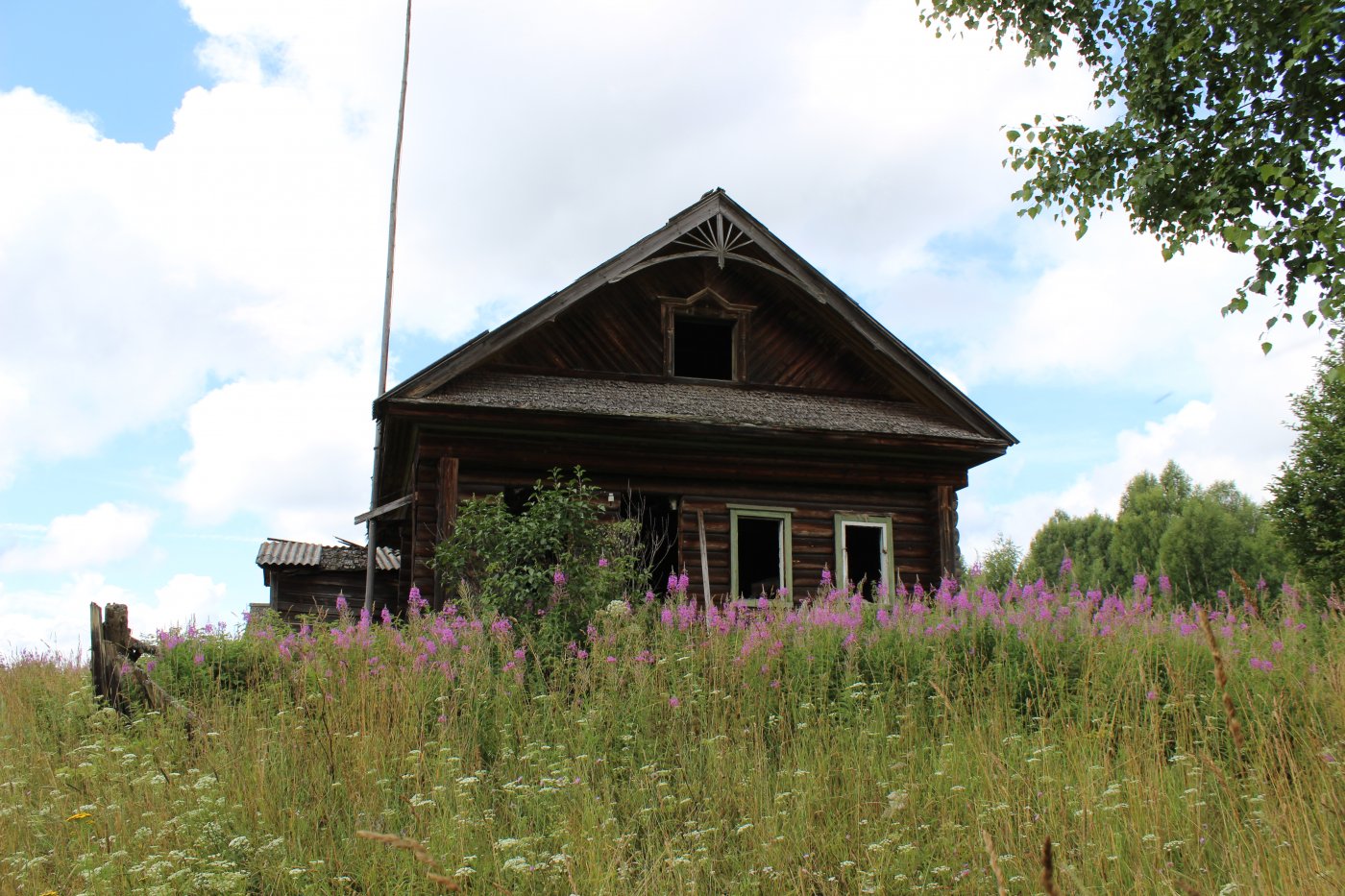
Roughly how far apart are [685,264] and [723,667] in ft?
32.0

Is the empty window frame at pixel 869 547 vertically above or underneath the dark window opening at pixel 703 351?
underneath

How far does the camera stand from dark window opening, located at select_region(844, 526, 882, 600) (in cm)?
1614

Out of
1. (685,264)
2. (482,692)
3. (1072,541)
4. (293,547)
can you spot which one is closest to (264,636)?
(482,692)


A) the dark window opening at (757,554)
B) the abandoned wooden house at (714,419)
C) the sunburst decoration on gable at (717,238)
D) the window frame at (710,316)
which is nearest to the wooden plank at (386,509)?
the abandoned wooden house at (714,419)

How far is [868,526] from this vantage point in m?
15.8

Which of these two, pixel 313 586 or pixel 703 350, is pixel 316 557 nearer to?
pixel 313 586

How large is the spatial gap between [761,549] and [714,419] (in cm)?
882

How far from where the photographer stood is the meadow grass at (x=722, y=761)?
16.7 ft

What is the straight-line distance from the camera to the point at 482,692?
7367 mm

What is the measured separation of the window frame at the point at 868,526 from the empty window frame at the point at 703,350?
3.38m

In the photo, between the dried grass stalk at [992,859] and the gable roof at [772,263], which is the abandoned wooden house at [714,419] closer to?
the gable roof at [772,263]

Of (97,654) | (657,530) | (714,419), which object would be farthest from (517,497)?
(97,654)

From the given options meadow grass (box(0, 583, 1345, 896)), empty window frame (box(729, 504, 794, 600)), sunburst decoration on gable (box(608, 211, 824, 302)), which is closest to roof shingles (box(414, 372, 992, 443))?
empty window frame (box(729, 504, 794, 600))

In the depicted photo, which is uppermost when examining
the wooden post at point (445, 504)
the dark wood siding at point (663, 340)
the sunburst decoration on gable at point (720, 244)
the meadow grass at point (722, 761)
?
the sunburst decoration on gable at point (720, 244)
